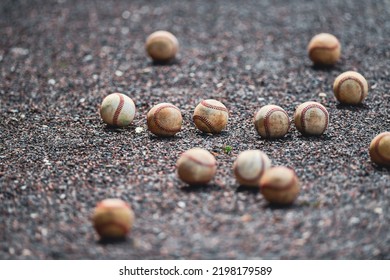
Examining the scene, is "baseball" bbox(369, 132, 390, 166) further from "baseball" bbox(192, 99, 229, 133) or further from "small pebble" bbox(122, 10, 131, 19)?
"small pebble" bbox(122, 10, 131, 19)

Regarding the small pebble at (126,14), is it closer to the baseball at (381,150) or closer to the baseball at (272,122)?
the baseball at (272,122)

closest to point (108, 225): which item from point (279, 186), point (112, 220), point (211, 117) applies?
point (112, 220)

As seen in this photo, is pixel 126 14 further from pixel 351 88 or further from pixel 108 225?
pixel 108 225

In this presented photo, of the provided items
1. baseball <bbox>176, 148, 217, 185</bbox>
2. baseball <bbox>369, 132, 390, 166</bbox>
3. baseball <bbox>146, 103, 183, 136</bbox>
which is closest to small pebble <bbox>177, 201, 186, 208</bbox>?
baseball <bbox>176, 148, 217, 185</bbox>

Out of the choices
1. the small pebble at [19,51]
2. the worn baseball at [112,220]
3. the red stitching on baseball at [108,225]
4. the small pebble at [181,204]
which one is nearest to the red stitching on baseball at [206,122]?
the small pebble at [181,204]

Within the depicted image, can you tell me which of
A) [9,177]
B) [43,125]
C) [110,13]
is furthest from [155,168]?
[110,13]

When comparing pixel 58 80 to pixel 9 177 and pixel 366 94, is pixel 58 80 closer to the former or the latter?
pixel 9 177

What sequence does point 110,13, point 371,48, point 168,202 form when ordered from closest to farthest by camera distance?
point 168,202
point 371,48
point 110,13
